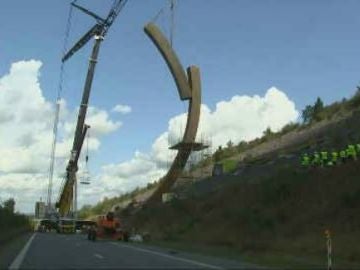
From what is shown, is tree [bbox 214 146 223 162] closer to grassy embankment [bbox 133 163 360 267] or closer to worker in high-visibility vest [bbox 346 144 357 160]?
grassy embankment [bbox 133 163 360 267]

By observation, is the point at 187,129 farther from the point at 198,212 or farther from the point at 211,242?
the point at 211,242

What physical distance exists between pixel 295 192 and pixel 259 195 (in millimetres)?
5784

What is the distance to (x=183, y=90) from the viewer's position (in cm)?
8269

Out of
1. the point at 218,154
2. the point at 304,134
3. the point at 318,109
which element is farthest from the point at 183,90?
the point at 218,154

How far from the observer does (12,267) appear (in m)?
23.8

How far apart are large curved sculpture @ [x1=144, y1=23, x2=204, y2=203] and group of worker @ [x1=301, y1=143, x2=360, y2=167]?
25.1 m

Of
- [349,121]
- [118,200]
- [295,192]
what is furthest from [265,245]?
[118,200]

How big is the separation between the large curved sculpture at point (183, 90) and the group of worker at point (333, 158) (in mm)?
25072

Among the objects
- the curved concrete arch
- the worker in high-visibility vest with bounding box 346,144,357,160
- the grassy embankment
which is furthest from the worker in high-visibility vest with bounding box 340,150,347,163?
the curved concrete arch

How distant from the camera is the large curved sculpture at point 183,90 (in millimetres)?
82375

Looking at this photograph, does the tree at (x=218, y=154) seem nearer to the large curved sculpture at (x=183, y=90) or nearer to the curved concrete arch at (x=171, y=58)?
the large curved sculpture at (x=183, y=90)

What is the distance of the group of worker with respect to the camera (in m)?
51.3

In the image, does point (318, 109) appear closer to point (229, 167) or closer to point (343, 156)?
point (229, 167)

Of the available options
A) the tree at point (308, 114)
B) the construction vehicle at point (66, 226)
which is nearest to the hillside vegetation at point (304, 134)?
the tree at point (308, 114)
